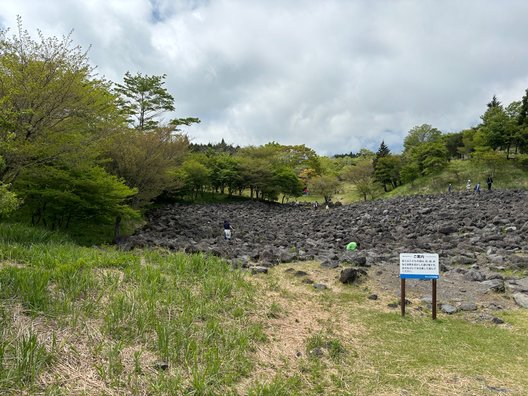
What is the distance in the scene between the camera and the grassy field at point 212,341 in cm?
367

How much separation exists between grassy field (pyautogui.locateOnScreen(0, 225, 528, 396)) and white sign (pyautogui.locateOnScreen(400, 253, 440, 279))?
0.91 m

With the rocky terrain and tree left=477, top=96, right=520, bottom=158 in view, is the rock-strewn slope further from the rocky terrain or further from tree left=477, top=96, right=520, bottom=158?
tree left=477, top=96, right=520, bottom=158

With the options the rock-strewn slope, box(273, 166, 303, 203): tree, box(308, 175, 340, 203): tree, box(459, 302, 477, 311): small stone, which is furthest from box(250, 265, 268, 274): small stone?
box(308, 175, 340, 203): tree

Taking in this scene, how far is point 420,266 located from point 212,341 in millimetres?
4461

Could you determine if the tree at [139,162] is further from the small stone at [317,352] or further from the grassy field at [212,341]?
the small stone at [317,352]

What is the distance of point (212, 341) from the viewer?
475cm

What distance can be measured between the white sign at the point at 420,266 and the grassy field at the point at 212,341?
0.91 metres

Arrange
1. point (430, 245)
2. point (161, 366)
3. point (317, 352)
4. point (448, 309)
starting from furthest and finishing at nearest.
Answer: point (430, 245)
point (448, 309)
point (317, 352)
point (161, 366)

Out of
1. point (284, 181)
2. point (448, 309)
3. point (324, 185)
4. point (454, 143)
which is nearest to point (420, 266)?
point (448, 309)

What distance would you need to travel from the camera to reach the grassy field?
3672 millimetres

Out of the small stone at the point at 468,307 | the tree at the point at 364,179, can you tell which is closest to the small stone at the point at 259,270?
the small stone at the point at 468,307

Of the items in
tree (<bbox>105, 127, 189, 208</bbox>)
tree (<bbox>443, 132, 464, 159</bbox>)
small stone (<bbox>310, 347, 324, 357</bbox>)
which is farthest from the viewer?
tree (<bbox>443, 132, 464, 159</bbox>)

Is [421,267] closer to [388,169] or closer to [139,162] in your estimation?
[139,162]

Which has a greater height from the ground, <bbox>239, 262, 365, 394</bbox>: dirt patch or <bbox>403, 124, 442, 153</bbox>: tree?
<bbox>403, 124, 442, 153</bbox>: tree
